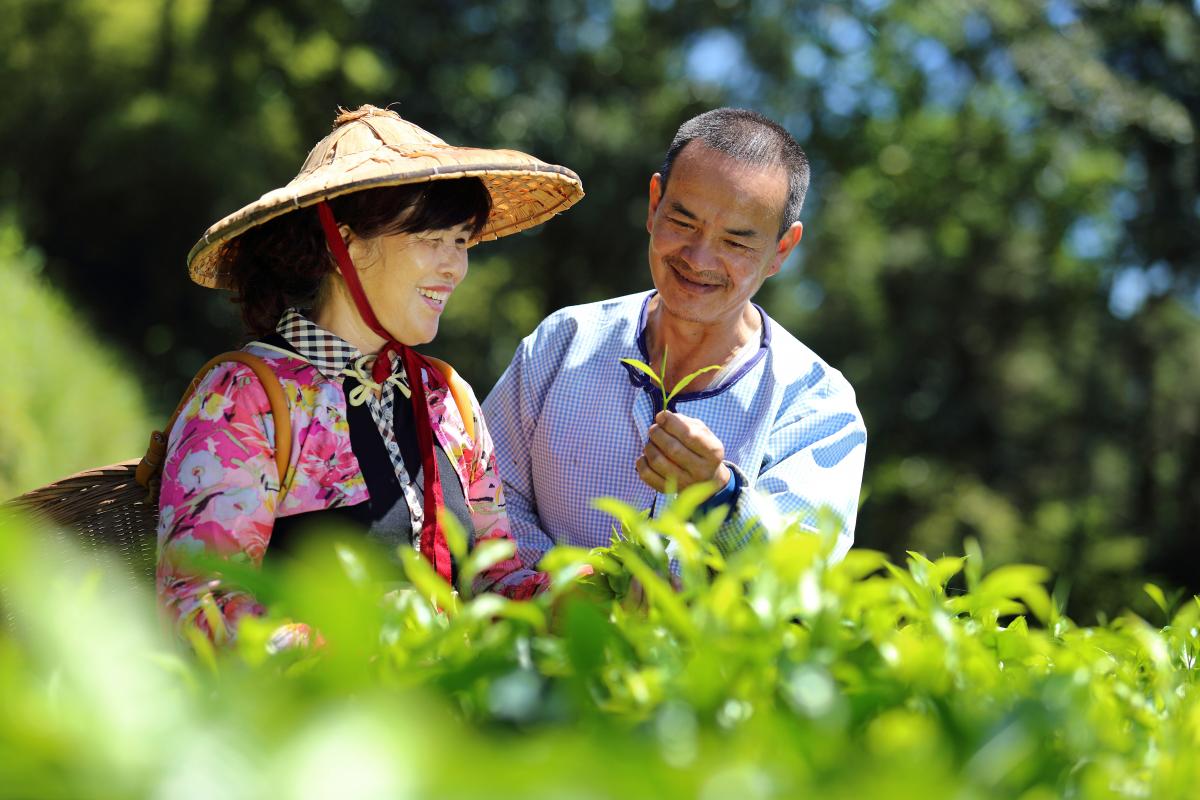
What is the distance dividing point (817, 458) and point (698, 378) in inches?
17.0

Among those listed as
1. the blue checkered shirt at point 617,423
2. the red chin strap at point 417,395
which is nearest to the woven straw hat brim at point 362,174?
the red chin strap at point 417,395

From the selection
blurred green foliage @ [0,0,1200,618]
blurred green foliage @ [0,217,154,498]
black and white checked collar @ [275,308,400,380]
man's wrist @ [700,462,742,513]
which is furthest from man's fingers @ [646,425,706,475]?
blurred green foliage @ [0,0,1200,618]

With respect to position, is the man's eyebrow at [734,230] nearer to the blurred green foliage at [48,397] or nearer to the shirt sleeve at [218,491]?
the shirt sleeve at [218,491]

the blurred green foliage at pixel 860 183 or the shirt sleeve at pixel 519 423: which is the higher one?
the shirt sleeve at pixel 519 423

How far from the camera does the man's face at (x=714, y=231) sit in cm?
312

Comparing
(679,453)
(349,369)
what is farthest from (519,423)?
(679,453)

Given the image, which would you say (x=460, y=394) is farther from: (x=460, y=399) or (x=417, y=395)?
(x=417, y=395)

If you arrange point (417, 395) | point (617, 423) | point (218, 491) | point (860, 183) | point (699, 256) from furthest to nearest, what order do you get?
1. point (860, 183)
2. point (617, 423)
3. point (699, 256)
4. point (417, 395)
5. point (218, 491)

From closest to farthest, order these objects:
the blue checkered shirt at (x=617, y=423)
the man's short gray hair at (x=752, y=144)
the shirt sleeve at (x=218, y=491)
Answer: the shirt sleeve at (x=218, y=491), the blue checkered shirt at (x=617, y=423), the man's short gray hair at (x=752, y=144)

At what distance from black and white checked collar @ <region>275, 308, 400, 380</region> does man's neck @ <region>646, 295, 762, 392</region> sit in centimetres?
100

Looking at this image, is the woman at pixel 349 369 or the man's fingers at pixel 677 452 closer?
the woman at pixel 349 369

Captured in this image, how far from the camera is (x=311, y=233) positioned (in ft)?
8.30

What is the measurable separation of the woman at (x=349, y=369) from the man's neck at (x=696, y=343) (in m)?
0.69

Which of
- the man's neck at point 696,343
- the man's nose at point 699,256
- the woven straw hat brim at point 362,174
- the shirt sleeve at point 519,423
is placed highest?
the woven straw hat brim at point 362,174
